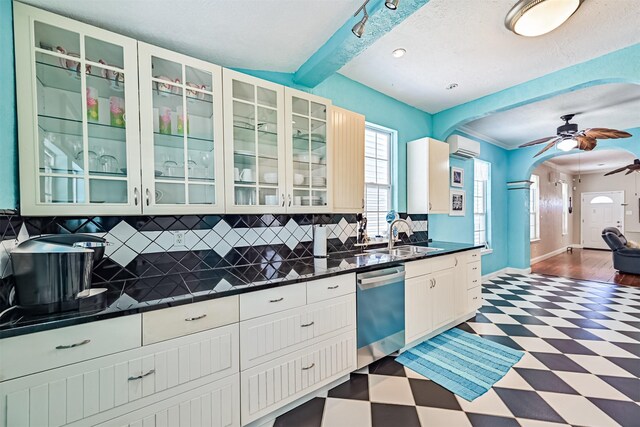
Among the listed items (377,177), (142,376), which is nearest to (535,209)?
(377,177)

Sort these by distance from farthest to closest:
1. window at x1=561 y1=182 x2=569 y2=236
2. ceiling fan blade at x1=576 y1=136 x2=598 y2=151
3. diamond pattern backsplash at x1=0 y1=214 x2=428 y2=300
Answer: window at x1=561 y1=182 x2=569 y2=236 < ceiling fan blade at x1=576 y1=136 x2=598 y2=151 < diamond pattern backsplash at x1=0 y1=214 x2=428 y2=300

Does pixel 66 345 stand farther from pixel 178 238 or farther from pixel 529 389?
pixel 529 389

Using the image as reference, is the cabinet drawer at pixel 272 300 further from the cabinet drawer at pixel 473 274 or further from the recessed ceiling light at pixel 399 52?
the cabinet drawer at pixel 473 274

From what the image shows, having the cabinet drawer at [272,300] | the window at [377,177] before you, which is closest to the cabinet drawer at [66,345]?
the cabinet drawer at [272,300]

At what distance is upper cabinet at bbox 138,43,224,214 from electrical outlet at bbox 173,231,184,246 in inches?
12.0

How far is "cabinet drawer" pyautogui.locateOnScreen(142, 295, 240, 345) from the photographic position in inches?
47.2

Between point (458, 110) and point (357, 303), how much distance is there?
122 inches

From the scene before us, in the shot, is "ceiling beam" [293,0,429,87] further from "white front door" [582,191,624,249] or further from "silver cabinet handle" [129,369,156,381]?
"white front door" [582,191,624,249]

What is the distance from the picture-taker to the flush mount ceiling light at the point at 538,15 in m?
1.67

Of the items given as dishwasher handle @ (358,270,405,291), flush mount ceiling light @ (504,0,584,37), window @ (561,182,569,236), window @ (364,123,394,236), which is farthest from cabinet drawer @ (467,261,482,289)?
window @ (561,182,569,236)

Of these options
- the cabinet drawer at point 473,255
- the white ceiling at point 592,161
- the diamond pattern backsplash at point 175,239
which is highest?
the white ceiling at point 592,161

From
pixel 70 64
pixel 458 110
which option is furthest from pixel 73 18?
pixel 458 110

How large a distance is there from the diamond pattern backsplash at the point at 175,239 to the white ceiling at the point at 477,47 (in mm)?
1706

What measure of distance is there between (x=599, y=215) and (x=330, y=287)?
12077 mm
